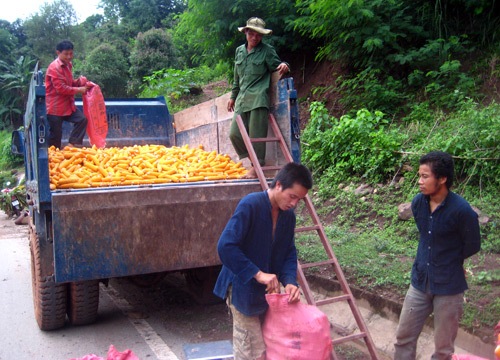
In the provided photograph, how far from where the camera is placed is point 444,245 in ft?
10.4

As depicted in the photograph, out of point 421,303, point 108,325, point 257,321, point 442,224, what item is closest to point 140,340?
point 108,325

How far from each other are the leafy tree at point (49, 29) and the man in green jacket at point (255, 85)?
35419 mm

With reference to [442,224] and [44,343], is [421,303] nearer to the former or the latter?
[442,224]

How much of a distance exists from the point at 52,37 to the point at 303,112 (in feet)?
108

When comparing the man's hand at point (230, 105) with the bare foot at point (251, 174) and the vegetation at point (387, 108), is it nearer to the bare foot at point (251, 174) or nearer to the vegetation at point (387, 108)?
the bare foot at point (251, 174)

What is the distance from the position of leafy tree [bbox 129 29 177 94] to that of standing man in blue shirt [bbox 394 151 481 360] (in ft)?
67.7

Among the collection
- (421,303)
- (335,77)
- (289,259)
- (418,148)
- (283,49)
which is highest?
(283,49)

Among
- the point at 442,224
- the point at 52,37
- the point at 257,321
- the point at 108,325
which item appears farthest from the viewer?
the point at 52,37

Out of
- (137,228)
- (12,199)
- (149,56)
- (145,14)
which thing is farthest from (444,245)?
(145,14)

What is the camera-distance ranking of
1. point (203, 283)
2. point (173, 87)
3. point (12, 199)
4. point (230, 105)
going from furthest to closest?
point (173, 87), point (12, 199), point (230, 105), point (203, 283)

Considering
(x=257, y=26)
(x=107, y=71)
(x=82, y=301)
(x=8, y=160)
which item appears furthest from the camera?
(x=8, y=160)

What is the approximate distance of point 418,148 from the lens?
7000 millimetres

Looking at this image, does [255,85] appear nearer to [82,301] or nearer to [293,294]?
[82,301]

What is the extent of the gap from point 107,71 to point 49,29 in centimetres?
1732
